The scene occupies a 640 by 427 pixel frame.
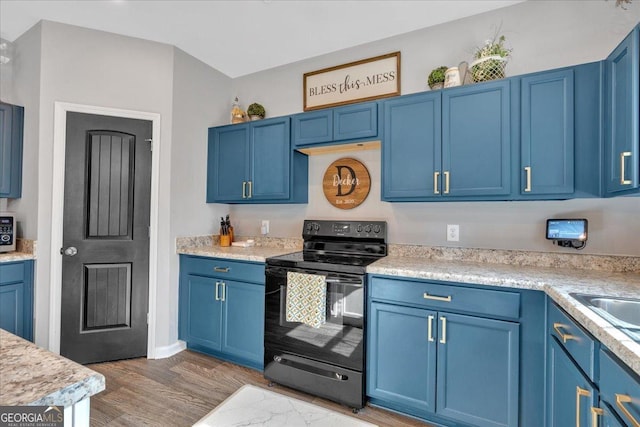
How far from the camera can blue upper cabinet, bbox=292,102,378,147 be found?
2410 millimetres

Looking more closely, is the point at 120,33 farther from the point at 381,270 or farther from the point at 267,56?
the point at 381,270

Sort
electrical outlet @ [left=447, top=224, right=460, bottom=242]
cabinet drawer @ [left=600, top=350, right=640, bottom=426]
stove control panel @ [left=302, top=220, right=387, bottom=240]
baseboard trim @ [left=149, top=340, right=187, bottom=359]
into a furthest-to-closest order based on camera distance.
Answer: baseboard trim @ [left=149, top=340, right=187, bottom=359]
stove control panel @ [left=302, top=220, right=387, bottom=240]
electrical outlet @ [left=447, top=224, right=460, bottom=242]
cabinet drawer @ [left=600, top=350, right=640, bottom=426]

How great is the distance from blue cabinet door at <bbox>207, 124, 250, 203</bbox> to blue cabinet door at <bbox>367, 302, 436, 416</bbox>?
5.61 feet

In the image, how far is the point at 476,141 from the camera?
6.72 ft

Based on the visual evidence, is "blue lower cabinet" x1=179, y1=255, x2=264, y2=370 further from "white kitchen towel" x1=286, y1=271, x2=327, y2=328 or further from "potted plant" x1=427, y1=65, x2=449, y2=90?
"potted plant" x1=427, y1=65, x2=449, y2=90

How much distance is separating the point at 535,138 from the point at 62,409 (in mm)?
2340

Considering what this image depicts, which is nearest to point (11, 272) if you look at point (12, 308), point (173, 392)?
point (12, 308)

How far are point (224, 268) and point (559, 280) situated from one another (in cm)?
225

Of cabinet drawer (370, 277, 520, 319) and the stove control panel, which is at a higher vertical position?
the stove control panel

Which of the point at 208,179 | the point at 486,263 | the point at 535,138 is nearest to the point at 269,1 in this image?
the point at 208,179

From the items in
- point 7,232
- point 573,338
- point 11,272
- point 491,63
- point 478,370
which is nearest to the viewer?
point 573,338

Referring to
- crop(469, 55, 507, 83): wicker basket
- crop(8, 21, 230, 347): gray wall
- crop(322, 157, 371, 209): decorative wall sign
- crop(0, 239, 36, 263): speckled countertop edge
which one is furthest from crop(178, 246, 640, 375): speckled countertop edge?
crop(0, 239, 36, 263): speckled countertop edge

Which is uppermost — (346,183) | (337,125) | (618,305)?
(337,125)

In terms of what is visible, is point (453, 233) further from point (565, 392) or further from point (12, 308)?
point (12, 308)
